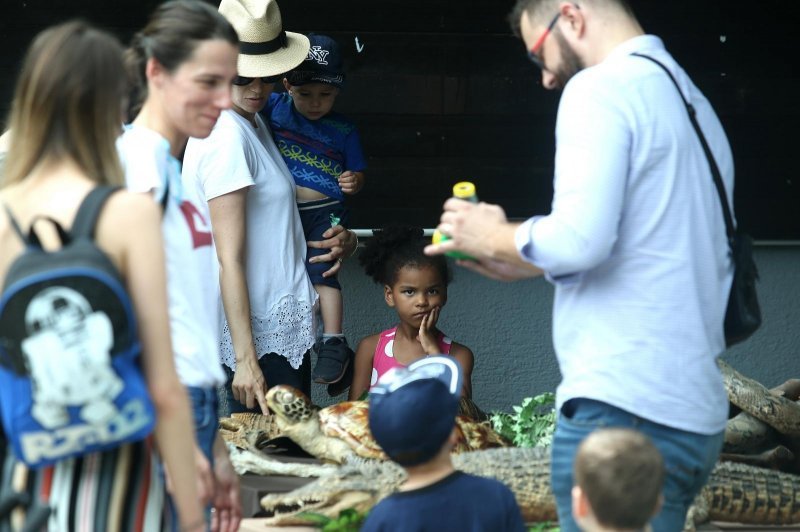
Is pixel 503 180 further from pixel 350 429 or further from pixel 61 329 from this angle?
pixel 61 329

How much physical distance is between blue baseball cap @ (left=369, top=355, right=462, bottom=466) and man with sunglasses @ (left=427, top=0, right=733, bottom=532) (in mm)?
330

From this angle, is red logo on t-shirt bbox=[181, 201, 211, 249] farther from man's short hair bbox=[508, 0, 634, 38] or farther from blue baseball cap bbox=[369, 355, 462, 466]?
man's short hair bbox=[508, 0, 634, 38]

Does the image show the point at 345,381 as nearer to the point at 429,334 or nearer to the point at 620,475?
the point at 429,334

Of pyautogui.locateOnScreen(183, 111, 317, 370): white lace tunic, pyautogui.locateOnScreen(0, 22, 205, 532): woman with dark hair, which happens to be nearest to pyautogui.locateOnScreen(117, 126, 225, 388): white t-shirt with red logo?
pyautogui.locateOnScreen(0, 22, 205, 532): woman with dark hair

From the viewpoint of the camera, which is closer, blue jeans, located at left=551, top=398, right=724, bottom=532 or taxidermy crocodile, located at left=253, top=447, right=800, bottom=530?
blue jeans, located at left=551, top=398, right=724, bottom=532

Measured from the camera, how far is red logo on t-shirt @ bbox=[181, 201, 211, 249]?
2594mm

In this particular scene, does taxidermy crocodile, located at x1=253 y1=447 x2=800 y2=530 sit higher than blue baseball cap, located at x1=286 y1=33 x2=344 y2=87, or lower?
lower

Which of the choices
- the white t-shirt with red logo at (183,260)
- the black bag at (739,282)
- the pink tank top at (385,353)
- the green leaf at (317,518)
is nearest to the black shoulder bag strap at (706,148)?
the black bag at (739,282)

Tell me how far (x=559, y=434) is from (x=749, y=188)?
3.59 m

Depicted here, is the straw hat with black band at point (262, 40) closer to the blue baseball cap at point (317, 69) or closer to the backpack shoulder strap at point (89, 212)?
the blue baseball cap at point (317, 69)

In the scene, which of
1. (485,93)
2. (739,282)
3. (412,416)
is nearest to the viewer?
(739,282)

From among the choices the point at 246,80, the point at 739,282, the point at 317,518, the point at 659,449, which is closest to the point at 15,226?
the point at 659,449

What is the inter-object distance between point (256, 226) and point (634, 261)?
7.19ft

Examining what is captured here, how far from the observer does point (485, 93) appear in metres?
5.94
